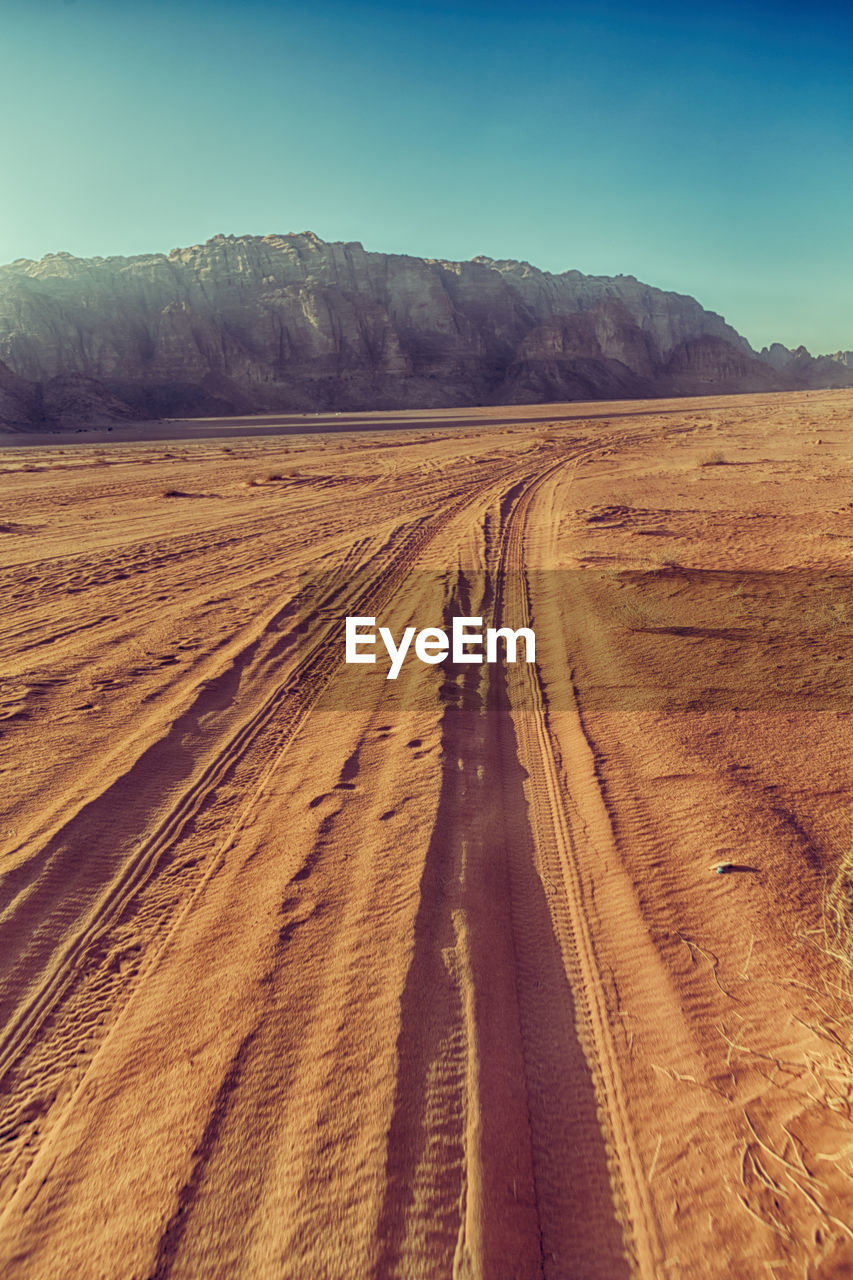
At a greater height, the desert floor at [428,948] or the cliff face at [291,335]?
the cliff face at [291,335]

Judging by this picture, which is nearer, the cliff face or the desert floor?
the desert floor

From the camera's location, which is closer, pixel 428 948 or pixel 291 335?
pixel 428 948

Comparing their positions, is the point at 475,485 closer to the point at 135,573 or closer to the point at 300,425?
the point at 135,573

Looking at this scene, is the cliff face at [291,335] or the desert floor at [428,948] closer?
the desert floor at [428,948]

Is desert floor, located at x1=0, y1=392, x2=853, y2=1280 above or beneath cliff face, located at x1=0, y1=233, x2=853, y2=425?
beneath

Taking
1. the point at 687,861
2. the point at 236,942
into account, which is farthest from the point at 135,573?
the point at 687,861
